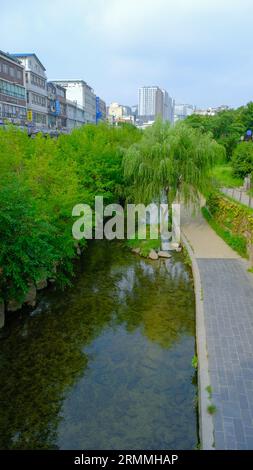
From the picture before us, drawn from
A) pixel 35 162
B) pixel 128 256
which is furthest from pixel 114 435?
pixel 128 256

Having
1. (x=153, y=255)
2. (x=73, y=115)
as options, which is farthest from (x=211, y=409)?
(x=73, y=115)

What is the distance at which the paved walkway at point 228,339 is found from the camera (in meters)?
6.60

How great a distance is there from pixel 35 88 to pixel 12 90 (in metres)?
8.73

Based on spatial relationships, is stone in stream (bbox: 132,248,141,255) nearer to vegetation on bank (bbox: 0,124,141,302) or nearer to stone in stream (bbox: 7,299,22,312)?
vegetation on bank (bbox: 0,124,141,302)

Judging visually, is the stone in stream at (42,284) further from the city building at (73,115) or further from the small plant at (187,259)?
the city building at (73,115)

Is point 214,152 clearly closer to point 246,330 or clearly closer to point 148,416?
point 246,330

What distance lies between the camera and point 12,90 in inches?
1474

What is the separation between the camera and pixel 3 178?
10656 millimetres

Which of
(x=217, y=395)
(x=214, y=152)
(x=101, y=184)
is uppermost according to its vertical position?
(x=214, y=152)

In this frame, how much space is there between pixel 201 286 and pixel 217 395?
5.85 m

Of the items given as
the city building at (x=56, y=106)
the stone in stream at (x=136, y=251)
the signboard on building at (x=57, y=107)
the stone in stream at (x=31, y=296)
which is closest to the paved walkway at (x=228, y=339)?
the stone in stream at (x=136, y=251)

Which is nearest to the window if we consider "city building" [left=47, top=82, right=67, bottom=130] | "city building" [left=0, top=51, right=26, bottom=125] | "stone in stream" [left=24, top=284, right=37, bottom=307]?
"city building" [left=0, top=51, right=26, bottom=125]

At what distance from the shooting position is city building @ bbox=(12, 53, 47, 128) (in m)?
43.0

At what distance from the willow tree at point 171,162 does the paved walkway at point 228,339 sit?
3605 mm
